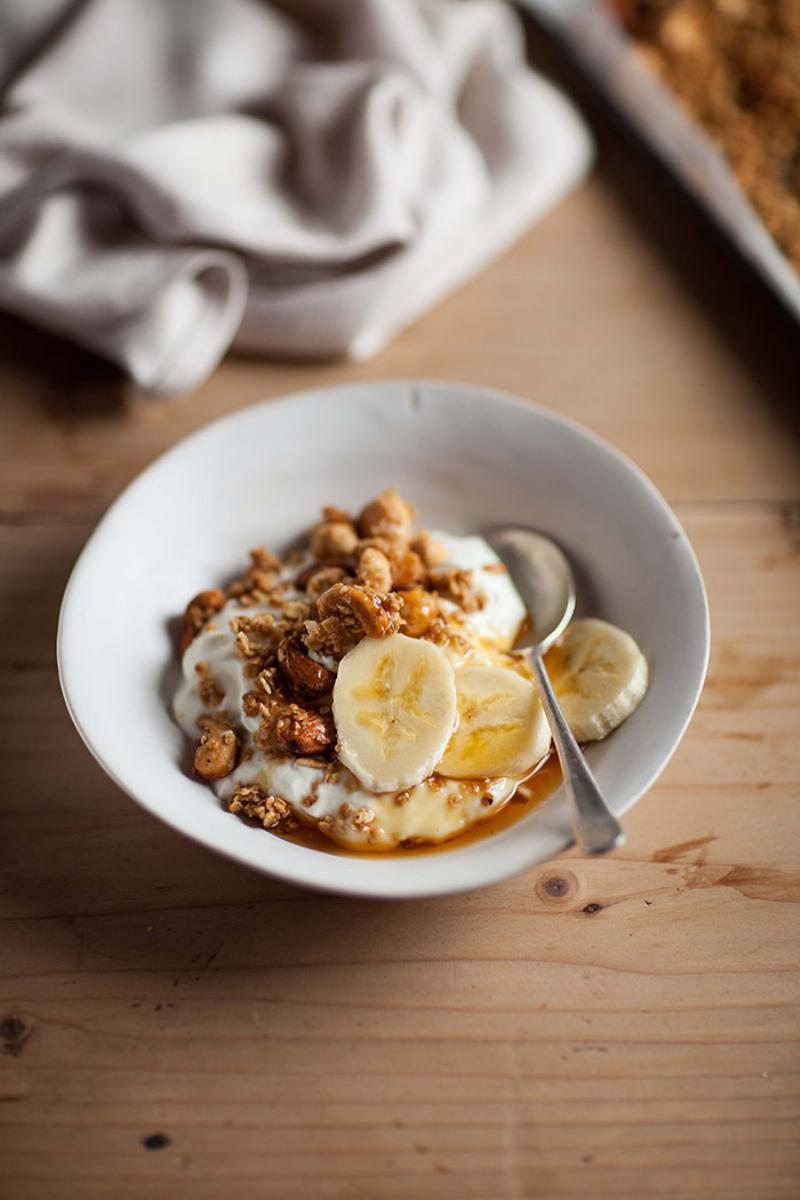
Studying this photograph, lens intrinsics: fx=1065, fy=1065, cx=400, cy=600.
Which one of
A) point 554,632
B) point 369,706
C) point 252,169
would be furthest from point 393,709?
point 252,169

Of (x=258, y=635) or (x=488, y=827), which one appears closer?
(x=488, y=827)

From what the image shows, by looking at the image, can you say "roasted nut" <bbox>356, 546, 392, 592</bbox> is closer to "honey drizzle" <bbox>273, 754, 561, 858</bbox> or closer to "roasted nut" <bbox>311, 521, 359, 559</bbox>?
"roasted nut" <bbox>311, 521, 359, 559</bbox>

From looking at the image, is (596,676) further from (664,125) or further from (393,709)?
(664,125)

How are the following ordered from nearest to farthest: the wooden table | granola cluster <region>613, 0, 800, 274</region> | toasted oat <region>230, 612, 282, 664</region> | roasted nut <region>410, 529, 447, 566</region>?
1. the wooden table
2. toasted oat <region>230, 612, 282, 664</region>
3. roasted nut <region>410, 529, 447, 566</region>
4. granola cluster <region>613, 0, 800, 274</region>

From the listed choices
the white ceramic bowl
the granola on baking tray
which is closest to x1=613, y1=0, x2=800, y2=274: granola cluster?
the white ceramic bowl

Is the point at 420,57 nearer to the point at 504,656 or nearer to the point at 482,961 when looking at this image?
the point at 504,656

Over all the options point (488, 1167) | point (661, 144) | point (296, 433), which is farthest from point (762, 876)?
point (661, 144)

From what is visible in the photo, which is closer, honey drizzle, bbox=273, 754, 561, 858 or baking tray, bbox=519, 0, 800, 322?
honey drizzle, bbox=273, 754, 561, 858
